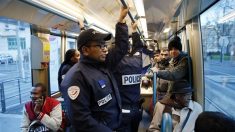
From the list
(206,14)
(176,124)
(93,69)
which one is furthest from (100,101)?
(206,14)

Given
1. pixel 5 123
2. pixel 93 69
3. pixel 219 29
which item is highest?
pixel 219 29

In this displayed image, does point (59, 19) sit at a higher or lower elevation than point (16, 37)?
higher

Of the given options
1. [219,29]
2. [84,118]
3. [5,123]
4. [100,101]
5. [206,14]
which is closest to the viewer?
[84,118]

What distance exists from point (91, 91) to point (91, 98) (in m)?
0.06

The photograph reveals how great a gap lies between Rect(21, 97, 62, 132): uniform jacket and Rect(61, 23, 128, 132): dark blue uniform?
3.26 ft

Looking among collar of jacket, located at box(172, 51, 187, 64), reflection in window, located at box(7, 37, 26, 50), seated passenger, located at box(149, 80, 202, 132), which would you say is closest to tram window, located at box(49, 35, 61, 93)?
reflection in window, located at box(7, 37, 26, 50)

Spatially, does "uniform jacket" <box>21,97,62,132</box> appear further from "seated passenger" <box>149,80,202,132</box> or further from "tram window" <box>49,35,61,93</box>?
"tram window" <box>49,35,61,93</box>

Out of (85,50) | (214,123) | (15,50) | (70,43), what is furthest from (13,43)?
(214,123)

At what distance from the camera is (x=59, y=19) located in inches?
123

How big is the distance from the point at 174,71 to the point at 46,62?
1800mm

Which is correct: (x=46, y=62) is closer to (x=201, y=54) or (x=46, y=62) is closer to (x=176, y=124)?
(x=176, y=124)

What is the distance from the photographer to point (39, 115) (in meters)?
2.55

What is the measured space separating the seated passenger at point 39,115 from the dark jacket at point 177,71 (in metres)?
1.55

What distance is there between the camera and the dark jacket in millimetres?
3188
